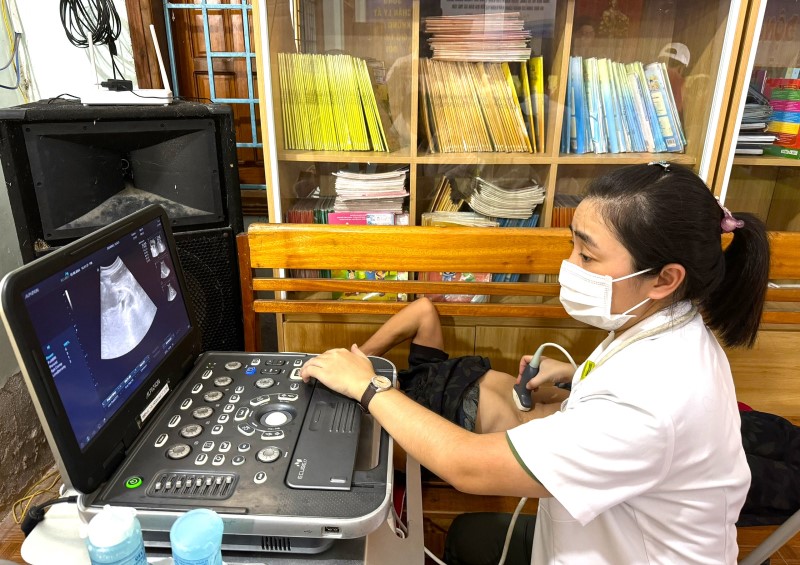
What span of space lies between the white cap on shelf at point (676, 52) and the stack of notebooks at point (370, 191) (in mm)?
997

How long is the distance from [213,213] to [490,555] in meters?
1.18

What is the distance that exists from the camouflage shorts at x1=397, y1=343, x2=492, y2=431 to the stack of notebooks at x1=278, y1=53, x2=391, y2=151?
777 mm

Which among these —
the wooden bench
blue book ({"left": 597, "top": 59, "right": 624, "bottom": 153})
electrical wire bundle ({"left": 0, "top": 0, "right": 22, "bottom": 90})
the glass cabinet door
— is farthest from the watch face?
electrical wire bundle ({"left": 0, "top": 0, "right": 22, "bottom": 90})

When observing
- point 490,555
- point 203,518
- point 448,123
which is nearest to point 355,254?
point 448,123

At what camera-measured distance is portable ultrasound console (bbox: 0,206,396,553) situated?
0.69m

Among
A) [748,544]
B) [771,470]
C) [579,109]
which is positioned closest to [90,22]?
[579,109]

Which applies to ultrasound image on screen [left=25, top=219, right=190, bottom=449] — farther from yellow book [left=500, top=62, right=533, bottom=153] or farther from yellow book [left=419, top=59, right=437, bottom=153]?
yellow book [left=500, top=62, right=533, bottom=153]

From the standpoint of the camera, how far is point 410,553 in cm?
87

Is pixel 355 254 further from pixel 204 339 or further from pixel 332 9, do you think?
pixel 332 9

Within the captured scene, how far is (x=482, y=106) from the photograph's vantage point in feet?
6.20

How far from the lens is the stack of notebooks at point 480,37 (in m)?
1.81

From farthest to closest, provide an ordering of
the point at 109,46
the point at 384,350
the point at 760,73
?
the point at 109,46, the point at 760,73, the point at 384,350

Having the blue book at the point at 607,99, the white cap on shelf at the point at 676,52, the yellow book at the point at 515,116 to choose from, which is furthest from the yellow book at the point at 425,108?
the white cap on shelf at the point at 676,52

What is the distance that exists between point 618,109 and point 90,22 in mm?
2157
